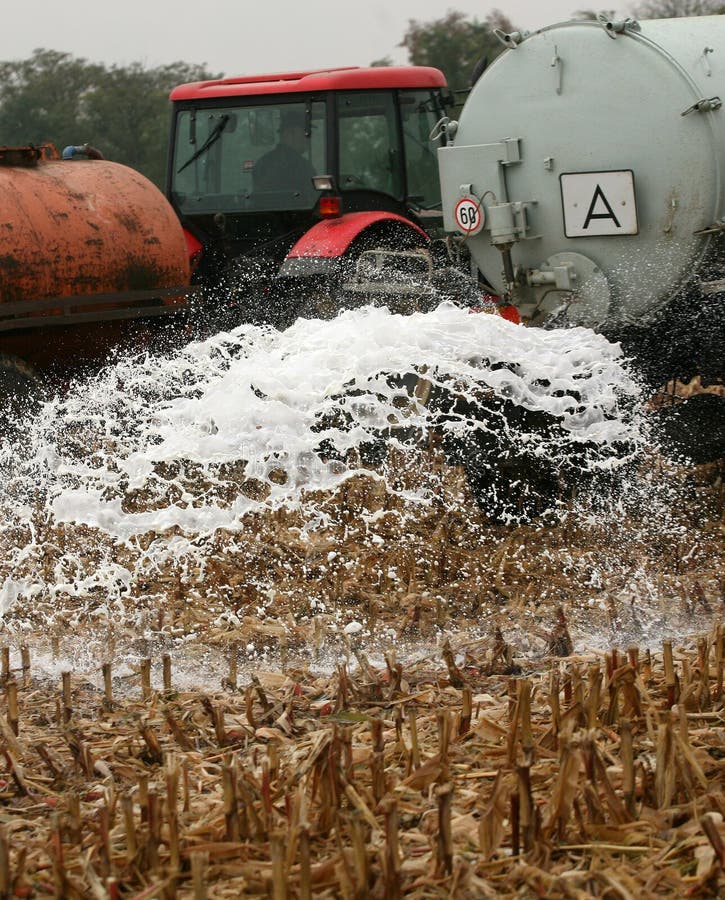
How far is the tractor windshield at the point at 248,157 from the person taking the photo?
7.80 metres

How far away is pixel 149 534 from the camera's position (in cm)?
443

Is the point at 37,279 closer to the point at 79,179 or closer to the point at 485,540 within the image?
the point at 79,179

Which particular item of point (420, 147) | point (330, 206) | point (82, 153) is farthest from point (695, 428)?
point (82, 153)

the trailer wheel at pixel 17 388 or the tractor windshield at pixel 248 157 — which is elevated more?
the tractor windshield at pixel 248 157

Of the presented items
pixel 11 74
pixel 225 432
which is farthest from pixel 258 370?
pixel 11 74

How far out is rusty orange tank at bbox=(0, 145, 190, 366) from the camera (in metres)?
6.04

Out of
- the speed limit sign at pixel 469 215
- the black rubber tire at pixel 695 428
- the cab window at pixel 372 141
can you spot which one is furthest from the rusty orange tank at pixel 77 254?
the black rubber tire at pixel 695 428

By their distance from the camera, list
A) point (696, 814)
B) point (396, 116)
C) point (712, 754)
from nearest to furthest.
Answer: point (696, 814), point (712, 754), point (396, 116)

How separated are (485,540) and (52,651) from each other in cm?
164

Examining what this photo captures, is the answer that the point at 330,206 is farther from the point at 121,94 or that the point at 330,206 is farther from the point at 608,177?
the point at 121,94

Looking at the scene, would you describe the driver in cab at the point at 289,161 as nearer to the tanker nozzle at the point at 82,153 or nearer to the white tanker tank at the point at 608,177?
the tanker nozzle at the point at 82,153

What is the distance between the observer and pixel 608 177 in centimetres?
522

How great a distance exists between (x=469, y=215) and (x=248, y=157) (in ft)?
9.04

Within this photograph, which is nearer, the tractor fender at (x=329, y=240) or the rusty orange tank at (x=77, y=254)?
the rusty orange tank at (x=77, y=254)
